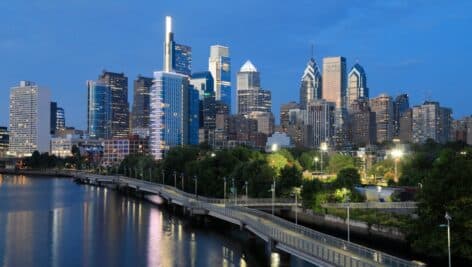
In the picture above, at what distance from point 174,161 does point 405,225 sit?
7838 centimetres

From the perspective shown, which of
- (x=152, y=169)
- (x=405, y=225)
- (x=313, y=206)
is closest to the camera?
(x=405, y=225)

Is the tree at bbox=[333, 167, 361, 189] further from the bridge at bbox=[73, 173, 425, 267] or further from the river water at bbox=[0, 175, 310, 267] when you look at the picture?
the river water at bbox=[0, 175, 310, 267]

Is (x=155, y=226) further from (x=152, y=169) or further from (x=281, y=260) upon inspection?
(x=152, y=169)

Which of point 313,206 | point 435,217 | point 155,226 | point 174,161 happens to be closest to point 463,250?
point 435,217

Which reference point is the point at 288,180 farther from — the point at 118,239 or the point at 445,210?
the point at 445,210

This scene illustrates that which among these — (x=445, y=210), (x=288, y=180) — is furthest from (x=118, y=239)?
(x=445, y=210)

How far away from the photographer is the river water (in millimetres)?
57781

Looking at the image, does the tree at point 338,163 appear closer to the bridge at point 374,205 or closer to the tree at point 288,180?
the tree at point 288,180

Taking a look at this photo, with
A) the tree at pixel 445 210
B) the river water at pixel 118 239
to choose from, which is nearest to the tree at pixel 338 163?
the river water at pixel 118 239

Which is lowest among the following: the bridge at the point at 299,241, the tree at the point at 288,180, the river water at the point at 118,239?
the river water at the point at 118,239

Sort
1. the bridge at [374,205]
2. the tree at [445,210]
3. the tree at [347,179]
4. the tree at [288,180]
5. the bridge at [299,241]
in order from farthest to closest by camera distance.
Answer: the tree at [288,180] < the tree at [347,179] < the bridge at [374,205] < the tree at [445,210] < the bridge at [299,241]

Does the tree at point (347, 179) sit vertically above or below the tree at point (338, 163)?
below

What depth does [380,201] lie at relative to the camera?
286 feet

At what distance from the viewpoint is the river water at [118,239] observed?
57.8 m
